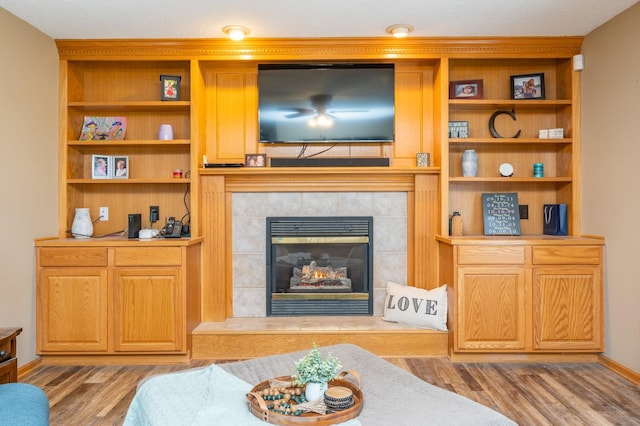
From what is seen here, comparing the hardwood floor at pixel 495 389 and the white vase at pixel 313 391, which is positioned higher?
the white vase at pixel 313 391

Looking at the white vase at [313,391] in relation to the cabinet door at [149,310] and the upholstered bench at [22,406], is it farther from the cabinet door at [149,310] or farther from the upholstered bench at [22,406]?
the cabinet door at [149,310]

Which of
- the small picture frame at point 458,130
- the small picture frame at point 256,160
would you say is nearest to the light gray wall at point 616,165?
the small picture frame at point 458,130

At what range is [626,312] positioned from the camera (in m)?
3.24

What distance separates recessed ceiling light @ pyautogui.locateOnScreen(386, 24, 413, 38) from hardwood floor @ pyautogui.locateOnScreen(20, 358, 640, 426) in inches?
98.6

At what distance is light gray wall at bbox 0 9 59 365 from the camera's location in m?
3.17

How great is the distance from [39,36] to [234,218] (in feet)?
6.66

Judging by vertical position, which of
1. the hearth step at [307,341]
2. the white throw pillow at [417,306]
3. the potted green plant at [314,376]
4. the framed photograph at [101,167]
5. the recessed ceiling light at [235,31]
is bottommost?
the hearth step at [307,341]

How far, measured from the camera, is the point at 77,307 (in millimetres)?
3469

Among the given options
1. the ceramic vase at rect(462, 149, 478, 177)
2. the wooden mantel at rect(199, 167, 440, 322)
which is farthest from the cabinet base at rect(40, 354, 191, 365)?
the ceramic vase at rect(462, 149, 478, 177)

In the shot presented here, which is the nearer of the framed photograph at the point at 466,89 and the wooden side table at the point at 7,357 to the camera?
the wooden side table at the point at 7,357

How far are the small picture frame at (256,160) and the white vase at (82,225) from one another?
1371 mm

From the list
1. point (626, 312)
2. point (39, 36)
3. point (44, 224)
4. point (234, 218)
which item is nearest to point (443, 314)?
point (626, 312)

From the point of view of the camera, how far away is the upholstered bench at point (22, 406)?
1.58 meters

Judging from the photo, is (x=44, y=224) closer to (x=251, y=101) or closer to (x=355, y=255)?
(x=251, y=101)
